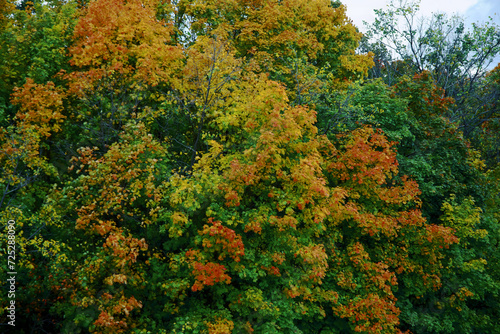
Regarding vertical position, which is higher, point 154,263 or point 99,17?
point 99,17

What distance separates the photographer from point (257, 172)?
10648 mm

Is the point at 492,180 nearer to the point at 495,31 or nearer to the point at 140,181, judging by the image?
the point at 495,31

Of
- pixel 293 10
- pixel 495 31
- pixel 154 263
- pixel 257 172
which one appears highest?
pixel 495 31

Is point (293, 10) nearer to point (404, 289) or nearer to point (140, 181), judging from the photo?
point (140, 181)

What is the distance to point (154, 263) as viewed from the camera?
11023mm

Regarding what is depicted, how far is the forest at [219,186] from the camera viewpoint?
33.5ft

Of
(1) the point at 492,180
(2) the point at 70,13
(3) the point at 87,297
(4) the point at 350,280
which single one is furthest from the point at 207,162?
(1) the point at 492,180

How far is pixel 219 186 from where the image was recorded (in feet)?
33.7

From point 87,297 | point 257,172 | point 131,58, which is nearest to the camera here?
point 87,297

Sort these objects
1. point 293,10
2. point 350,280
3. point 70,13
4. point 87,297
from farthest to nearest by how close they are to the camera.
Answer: point 293,10 < point 70,13 < point 350,280 < point 87,297

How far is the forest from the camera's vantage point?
10.2 meters

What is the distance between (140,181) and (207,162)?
2129 mm

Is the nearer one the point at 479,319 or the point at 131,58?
the point at 131,58

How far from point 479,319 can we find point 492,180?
343 inches
